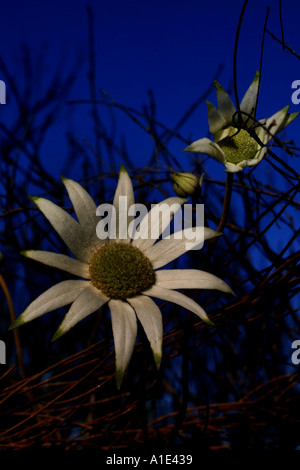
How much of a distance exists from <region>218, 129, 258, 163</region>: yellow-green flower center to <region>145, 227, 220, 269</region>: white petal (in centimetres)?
10

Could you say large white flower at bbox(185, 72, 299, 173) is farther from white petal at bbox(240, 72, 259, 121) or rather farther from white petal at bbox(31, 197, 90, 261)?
white petal at bbox(31, 197, 90, 261)

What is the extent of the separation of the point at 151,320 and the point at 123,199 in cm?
14

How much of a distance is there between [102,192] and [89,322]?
24cm

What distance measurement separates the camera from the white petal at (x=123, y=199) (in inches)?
19.4

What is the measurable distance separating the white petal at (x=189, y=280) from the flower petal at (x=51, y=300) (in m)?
0.09

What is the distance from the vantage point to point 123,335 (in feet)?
1.34

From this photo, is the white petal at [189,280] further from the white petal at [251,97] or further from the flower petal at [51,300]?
the white petal at [251,97]

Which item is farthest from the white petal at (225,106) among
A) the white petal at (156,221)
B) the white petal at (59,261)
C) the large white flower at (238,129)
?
the white petal at (59,261)

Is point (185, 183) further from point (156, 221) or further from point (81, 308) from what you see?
point (81, 308)

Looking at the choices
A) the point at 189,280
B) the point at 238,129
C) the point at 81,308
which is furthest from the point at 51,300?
the point at 238,129

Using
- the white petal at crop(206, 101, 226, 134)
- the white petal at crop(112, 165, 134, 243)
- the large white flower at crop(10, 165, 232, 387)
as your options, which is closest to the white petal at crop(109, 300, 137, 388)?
the large white flower at crop(10, 165, 232, 387)

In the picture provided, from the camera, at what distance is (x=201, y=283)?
17.0 inches
